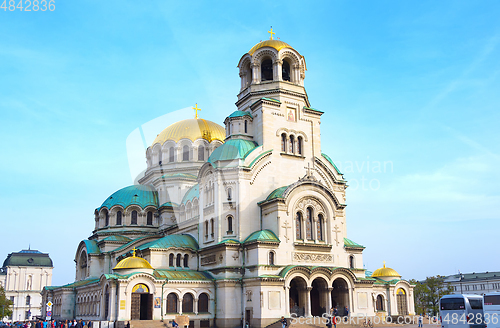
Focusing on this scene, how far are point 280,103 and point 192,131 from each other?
15.2m

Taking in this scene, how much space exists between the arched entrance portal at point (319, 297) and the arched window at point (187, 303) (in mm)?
9212

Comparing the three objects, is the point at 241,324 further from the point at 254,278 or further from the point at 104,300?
the point at 104,300

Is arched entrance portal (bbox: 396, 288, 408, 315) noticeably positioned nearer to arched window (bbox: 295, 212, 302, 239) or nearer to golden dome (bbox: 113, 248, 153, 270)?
arched window (bbox: 295, 212, 302, 239)

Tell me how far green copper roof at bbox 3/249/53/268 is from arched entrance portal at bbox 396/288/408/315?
6565cm

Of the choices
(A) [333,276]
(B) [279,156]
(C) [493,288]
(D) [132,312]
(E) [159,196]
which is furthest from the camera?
(C) [493,288]

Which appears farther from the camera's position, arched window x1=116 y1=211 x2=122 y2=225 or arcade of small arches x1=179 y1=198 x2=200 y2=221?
arched window x1=116 y1=211 x2=122 y2=225

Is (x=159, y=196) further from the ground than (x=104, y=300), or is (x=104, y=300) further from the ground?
(x=159, y=196)

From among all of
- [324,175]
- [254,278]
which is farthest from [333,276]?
[324,175]

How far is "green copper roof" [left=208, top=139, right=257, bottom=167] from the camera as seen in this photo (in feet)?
126

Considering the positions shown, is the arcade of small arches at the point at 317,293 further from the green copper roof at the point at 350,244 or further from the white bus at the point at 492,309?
the white bus at the point at 492,309

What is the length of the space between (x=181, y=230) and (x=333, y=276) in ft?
51.1

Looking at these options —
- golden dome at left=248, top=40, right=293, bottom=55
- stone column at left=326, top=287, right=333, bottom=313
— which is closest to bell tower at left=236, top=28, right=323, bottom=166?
golden dome at left=248, top=40, right=293, bottom=55

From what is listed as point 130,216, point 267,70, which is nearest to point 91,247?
point 130,216

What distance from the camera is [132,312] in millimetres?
33781
